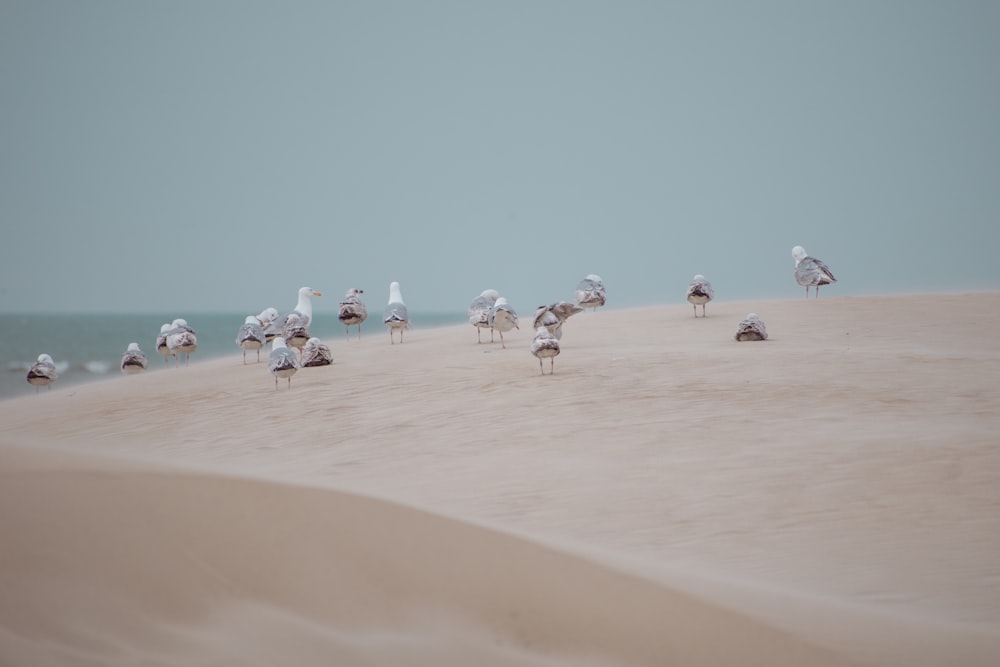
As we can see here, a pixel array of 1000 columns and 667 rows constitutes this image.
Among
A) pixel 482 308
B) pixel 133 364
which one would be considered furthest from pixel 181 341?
pixel 482 308

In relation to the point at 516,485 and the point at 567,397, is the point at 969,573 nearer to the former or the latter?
the point at 516,485

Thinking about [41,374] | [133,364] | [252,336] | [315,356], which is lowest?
[41,374]

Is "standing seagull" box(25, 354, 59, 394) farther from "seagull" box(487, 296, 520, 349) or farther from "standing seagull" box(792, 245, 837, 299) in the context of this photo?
"standing seagull" box(792, 245, 837, 299)

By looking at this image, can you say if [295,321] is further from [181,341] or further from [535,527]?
[535,527]

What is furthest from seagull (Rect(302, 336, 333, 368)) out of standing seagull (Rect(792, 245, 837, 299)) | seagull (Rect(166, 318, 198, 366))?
standing seagull (Rect(792, 245, 837, 299))

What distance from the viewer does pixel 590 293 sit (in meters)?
20.6

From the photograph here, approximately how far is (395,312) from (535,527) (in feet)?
43.3

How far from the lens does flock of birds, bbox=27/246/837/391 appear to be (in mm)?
14453

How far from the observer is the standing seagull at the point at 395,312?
18.6m

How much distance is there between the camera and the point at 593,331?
1938cm

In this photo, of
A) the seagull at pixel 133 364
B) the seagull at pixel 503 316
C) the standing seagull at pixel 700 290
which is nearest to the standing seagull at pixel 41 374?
the seagull at pixel 133 364

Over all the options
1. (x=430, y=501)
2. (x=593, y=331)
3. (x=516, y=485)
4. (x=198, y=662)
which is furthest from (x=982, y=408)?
(x=593, y=331)

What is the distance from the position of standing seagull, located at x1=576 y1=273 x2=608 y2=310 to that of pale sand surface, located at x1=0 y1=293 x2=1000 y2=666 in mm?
8492

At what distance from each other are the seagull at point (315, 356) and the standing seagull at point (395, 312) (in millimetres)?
2610
